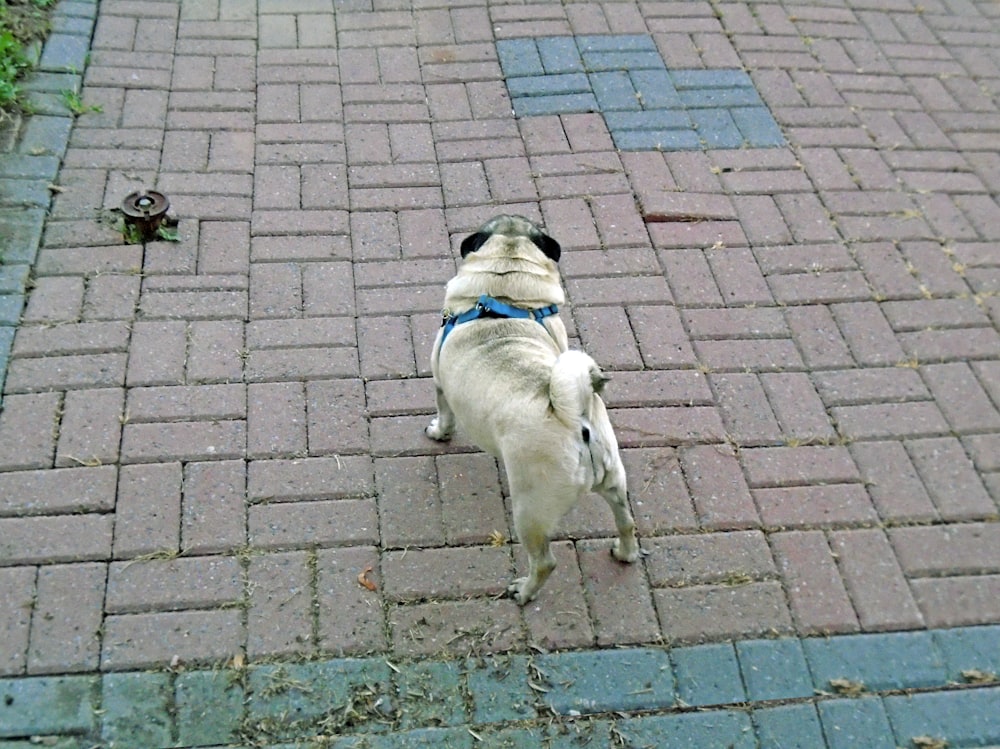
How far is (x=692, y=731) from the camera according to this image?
9.22 ft

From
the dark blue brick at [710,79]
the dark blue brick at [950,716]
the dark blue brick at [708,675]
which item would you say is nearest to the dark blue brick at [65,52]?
the dark blue brick at [710,79]

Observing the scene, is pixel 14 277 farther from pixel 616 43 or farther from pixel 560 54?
pixel 616 43

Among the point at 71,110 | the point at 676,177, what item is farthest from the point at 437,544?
Result: the point at 71,110

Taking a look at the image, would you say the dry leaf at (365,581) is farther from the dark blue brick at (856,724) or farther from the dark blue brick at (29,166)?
the dark blue brick at (29,166)

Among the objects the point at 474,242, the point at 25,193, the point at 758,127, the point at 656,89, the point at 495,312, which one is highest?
the point at 656,89

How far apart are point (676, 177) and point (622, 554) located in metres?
2.32

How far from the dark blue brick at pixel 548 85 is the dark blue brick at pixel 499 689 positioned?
3.32m

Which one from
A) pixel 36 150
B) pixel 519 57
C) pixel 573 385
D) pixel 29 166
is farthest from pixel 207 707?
pixel 519 57

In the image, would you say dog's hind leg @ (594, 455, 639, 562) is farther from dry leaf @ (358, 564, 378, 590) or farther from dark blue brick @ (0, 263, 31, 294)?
dark blue brick @ (0, 263, 31, 294)

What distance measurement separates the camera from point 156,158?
4543 mm

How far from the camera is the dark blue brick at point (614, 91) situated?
16.8ft

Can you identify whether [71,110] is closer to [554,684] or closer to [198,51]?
[198,51]

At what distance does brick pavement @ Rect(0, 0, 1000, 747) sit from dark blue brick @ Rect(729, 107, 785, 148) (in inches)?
1.2

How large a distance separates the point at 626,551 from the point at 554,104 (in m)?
2.86
